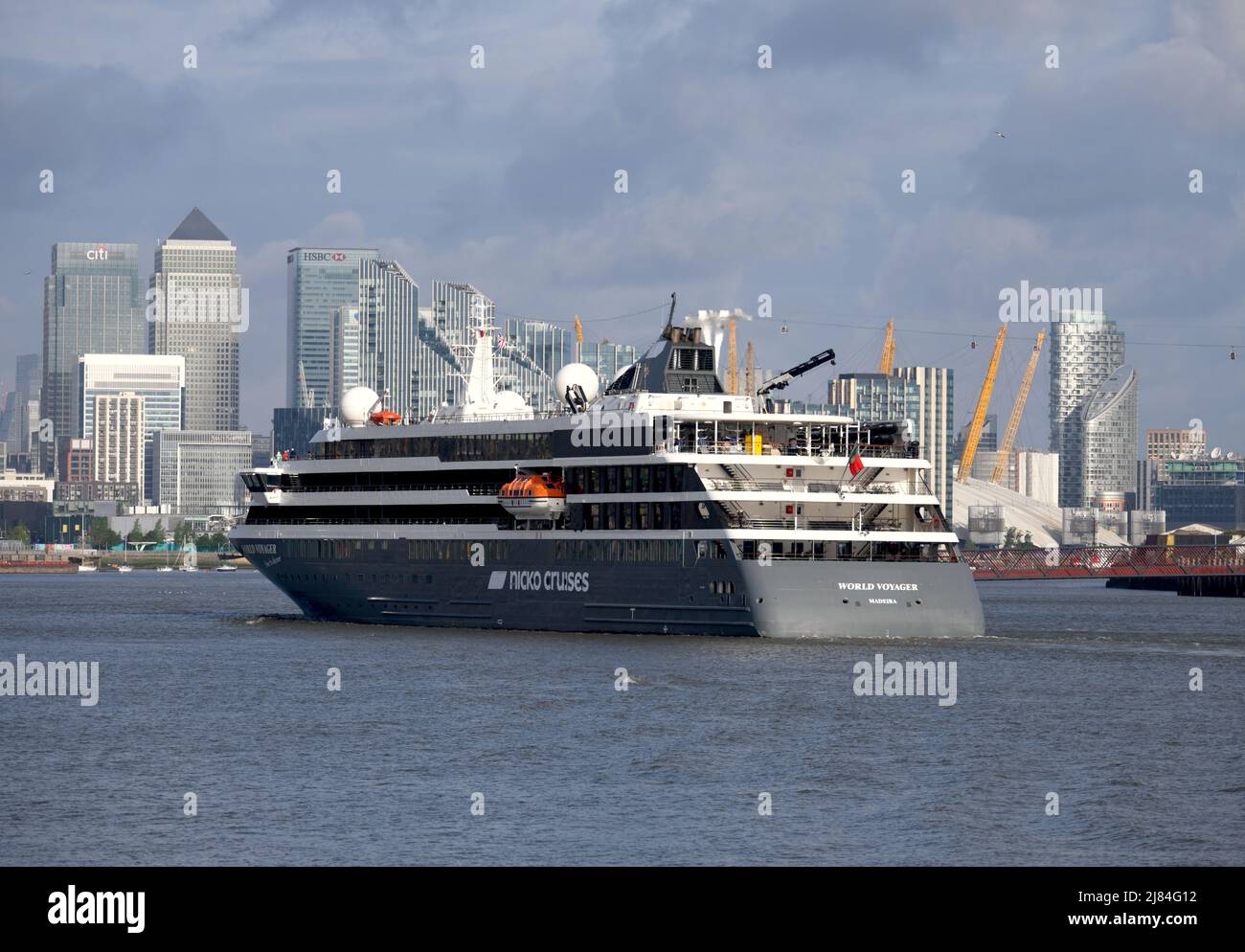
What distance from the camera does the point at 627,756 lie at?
43.7m

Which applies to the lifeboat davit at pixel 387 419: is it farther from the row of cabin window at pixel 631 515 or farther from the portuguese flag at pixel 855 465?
the portuguese flag at pixel 855 465

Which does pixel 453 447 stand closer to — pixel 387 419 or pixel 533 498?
pixel 387 419

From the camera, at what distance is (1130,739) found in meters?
46.8

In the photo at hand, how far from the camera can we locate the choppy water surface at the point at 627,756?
114 ft

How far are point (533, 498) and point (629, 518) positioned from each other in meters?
4.50

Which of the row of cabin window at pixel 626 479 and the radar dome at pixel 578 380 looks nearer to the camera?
the row of cabin window at pixel 626 479

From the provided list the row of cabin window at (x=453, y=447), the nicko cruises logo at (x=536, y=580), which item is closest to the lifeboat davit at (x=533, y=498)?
the row of cabin window at (x=453, y=447)

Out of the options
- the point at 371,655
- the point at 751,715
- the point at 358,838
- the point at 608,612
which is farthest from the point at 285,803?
the point at 608,612

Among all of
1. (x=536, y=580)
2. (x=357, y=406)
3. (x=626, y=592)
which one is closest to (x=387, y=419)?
(x=357, y=406)

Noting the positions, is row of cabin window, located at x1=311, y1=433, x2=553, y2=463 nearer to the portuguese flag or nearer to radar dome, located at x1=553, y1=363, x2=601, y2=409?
radar dome, located at x1=553, y1=363, x2=601, y2=409

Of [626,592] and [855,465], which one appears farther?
[626,592]

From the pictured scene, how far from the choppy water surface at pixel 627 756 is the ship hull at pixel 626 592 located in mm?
1234

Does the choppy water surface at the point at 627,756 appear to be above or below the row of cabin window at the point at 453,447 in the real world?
below
